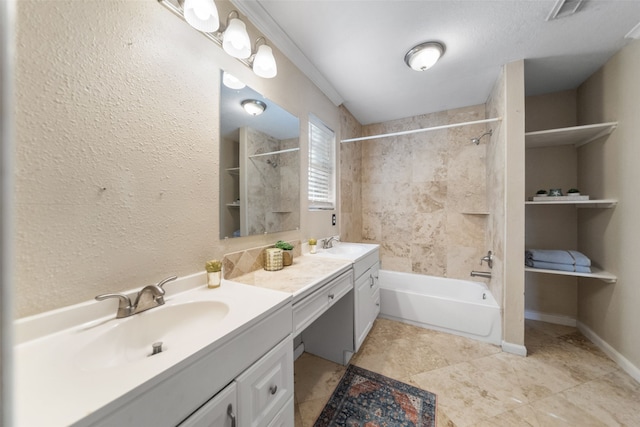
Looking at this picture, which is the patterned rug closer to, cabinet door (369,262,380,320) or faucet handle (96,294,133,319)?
cabinet door (369,262,380,320)

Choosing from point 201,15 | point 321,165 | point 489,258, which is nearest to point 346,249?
point 321,165

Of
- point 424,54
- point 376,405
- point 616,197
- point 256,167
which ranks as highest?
point 424,54

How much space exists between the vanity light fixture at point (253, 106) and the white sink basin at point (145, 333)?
3.43ft

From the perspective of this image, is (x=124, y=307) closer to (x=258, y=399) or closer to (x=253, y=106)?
(x=258, y=399)

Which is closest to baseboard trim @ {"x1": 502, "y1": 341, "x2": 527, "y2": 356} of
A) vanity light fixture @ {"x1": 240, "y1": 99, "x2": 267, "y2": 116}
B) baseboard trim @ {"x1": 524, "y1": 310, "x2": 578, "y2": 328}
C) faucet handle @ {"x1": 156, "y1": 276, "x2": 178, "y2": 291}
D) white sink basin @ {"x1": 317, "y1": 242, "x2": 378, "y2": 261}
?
baseboard trim @ {"x1": 524, "y1": 310, "x2": 578, "y2": 328}

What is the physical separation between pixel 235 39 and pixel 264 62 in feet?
0.62

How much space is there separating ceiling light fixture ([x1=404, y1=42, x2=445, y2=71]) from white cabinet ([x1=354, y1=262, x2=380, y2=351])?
160 cm

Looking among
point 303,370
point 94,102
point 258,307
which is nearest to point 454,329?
point 303,370

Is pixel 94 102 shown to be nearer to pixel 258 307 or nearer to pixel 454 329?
pixel 258 307

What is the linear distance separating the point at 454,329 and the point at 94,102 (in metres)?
2.75

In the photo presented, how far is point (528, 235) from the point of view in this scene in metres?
2.27

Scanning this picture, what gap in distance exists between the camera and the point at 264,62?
1.27 m

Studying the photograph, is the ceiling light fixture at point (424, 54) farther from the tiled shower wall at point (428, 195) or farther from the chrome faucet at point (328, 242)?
the chrome faucet at point (328, 242)

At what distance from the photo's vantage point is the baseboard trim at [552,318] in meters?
2.14
